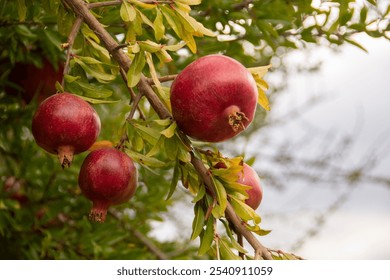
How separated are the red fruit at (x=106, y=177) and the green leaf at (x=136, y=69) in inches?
4.4

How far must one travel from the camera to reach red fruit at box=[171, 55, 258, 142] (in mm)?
827

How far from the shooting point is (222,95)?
829mm

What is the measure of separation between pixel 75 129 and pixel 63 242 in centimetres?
80

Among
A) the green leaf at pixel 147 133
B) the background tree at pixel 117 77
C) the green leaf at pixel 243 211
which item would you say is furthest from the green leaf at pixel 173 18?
the green leaf at pixel 243 211

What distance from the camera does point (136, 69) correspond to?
888mm

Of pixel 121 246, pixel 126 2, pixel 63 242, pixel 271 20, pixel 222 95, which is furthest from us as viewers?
pixel 121 246

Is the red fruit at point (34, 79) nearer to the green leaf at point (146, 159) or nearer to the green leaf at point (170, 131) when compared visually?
the green leaf at point (146, 159)

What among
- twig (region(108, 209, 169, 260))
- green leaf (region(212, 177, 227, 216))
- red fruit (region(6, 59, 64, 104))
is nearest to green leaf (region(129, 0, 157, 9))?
green leaf (region(212, 177, 227, 216))

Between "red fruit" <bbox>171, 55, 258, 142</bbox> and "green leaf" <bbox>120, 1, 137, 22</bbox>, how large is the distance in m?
0.14

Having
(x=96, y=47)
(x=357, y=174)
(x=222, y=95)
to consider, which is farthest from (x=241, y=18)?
(x=357, y=174)

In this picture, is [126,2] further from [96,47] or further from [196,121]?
[196,121]

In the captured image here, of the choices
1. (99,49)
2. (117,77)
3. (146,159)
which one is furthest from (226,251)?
(117,77)

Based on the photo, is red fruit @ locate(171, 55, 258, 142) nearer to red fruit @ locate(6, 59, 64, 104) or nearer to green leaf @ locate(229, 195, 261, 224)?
green leaf @ locate(229, 195, 261, 224)

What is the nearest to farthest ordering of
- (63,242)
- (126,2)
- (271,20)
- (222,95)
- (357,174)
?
1. (222,95)
2. (126,2)
3. (271,20)
4. (63,242)
5. (357,174)
